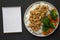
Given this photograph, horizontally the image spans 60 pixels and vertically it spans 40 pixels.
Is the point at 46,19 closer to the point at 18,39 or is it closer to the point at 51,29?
the point at 51,29

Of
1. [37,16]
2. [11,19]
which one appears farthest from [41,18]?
[11,19]

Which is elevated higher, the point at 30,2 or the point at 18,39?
the point at 30,2

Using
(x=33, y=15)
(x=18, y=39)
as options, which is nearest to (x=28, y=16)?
(x=33, y=15)

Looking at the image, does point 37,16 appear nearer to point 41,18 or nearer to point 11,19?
point 41,18

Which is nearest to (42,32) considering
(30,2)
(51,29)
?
(51,29)
